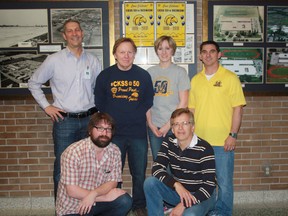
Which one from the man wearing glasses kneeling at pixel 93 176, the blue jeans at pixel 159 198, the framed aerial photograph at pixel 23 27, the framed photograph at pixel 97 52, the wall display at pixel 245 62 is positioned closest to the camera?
the man wearing glasses kneeling at pixel 93 176

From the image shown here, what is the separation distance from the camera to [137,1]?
3.67 metres

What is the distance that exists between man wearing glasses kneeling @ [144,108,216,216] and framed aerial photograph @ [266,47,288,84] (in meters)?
1.67

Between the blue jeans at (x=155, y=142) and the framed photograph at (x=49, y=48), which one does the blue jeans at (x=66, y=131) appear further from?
the framed photograph at (x=49, y=48)

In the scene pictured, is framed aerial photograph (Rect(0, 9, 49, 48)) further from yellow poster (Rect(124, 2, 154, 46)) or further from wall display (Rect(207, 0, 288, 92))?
wall display (Rect(207, 0, 288, 92))

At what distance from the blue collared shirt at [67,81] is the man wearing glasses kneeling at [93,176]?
0.73m

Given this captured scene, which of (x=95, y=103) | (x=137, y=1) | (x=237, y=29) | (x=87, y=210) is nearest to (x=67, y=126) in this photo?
(x=95, y=103)

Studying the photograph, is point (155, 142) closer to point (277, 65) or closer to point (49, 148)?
point (49, 148)

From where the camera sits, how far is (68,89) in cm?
326

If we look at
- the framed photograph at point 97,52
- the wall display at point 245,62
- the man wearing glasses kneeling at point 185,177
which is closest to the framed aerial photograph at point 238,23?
the wall display at point 245,62

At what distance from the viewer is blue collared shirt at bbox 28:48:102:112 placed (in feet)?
10.7

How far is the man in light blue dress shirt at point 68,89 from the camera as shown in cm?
323

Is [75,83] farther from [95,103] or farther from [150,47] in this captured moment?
[150,47]

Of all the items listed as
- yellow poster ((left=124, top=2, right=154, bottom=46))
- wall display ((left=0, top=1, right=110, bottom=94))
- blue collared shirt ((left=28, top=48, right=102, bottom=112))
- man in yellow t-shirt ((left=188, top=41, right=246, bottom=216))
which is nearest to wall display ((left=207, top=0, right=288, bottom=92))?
yellow poster ((left=124, top=2, right=154, bottom=46))

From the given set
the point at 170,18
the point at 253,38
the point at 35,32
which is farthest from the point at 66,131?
the point at 253,38
